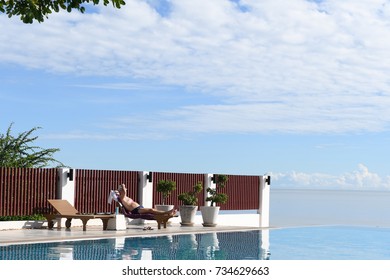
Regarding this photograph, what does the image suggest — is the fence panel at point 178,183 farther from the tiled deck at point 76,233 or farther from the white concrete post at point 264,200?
the white concrete post at point 264,200

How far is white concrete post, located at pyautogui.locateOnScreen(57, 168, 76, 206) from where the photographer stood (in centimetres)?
2339

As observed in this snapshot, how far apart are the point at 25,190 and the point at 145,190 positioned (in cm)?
451

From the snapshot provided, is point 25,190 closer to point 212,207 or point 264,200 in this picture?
point 212,207

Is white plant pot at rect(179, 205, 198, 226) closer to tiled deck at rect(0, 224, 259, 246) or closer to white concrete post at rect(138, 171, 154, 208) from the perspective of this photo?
tiled deck at rect(0, 224, 259, 246)

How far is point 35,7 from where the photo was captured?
12.5 meters

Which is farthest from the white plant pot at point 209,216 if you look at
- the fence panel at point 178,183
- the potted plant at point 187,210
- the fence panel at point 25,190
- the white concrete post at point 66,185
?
the fence panel at point 25,190

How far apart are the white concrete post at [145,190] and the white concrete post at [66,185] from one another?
281cm

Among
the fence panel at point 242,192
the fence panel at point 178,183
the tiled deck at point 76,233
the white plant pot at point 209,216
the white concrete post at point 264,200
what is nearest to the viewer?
the tiled deck at point 76,233

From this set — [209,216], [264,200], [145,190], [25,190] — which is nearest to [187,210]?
[209,216]

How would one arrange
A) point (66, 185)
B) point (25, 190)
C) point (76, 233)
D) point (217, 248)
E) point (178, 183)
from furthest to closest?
point (178, 183) → point (66, 185) → point (25, 190) → point (76, 233) → point (217, 248)

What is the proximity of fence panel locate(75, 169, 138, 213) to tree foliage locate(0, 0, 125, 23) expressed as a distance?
11.5 metres

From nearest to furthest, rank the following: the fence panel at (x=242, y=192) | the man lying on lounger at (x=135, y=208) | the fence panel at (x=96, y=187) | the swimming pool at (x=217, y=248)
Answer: the swimming pool at (x=217, y=248)
the man lying on lounger at (x=135, y=208)
the fence panel at (x=96, y=187)
the fence panel at (x=242, y=192)

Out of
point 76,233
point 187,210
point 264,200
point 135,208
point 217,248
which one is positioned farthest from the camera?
point 264,200

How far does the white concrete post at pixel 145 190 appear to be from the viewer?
84.4ft
